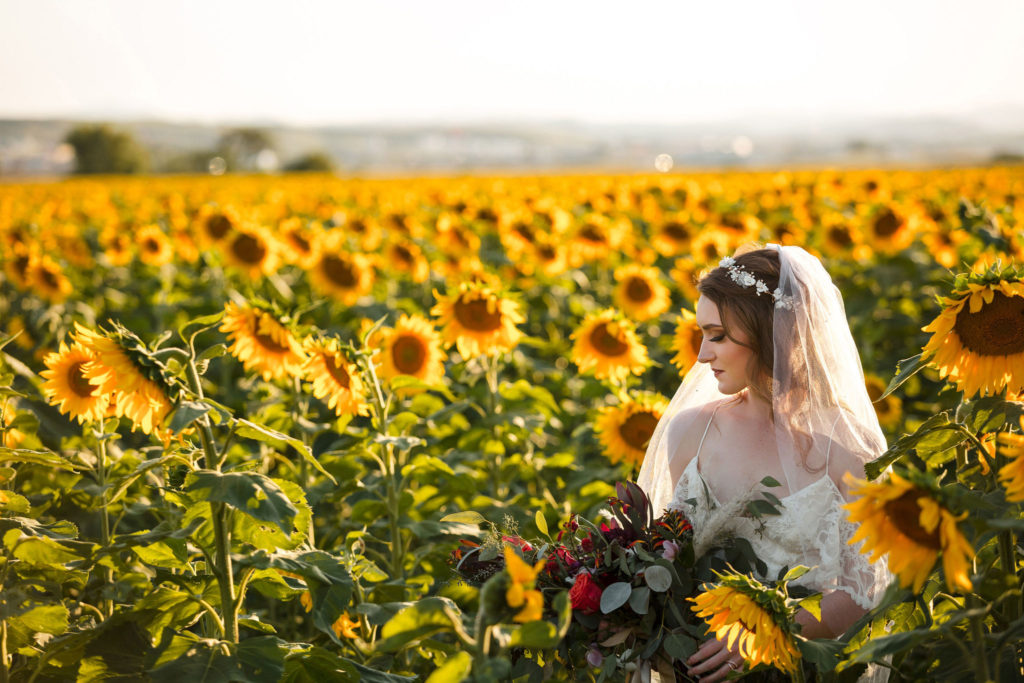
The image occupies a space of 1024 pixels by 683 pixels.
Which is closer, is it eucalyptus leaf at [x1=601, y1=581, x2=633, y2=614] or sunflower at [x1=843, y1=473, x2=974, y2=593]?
sunflower at [x1=843, y1=473, x2=974, y2=593]

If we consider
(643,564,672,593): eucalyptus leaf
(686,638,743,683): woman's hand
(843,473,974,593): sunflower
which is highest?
(843,473,974,593): sunflower

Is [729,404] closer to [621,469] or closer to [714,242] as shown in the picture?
[621,469]

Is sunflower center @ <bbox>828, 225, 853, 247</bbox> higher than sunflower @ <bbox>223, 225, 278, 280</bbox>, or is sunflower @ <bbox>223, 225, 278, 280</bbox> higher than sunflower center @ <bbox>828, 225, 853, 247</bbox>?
sunflower center @ <bbox>828, 225, 853, 247</bbox>

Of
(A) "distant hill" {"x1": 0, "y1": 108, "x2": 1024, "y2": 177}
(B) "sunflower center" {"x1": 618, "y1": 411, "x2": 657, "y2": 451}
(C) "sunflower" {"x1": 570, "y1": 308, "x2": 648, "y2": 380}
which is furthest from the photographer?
(A) "distant hill" {"x1": 0, "y1": 108, "x2": 1024, "y2": 177}

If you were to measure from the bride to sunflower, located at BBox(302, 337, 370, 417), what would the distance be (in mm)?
1051

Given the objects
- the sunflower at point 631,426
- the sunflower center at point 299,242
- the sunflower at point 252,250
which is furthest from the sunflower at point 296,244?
the sunflower at point 631,426

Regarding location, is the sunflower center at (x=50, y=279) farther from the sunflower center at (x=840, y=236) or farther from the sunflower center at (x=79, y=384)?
the sunflower center at (x=840, y=236)

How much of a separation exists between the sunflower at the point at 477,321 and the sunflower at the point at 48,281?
4.36m

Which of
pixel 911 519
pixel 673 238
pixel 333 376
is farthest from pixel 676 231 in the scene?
pixel 911 519

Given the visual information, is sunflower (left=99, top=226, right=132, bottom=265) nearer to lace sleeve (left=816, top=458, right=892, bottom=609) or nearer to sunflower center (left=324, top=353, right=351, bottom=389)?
sunflower center (left=324, top=353, right=351, bottom=389)

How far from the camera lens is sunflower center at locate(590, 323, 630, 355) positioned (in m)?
4.57

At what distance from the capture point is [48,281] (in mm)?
7398

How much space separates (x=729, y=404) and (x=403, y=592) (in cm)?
124

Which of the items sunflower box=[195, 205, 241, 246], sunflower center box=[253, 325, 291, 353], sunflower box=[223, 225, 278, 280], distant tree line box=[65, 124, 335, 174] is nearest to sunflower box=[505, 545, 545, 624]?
sunflower center box=[253, 325, 291, 353]
